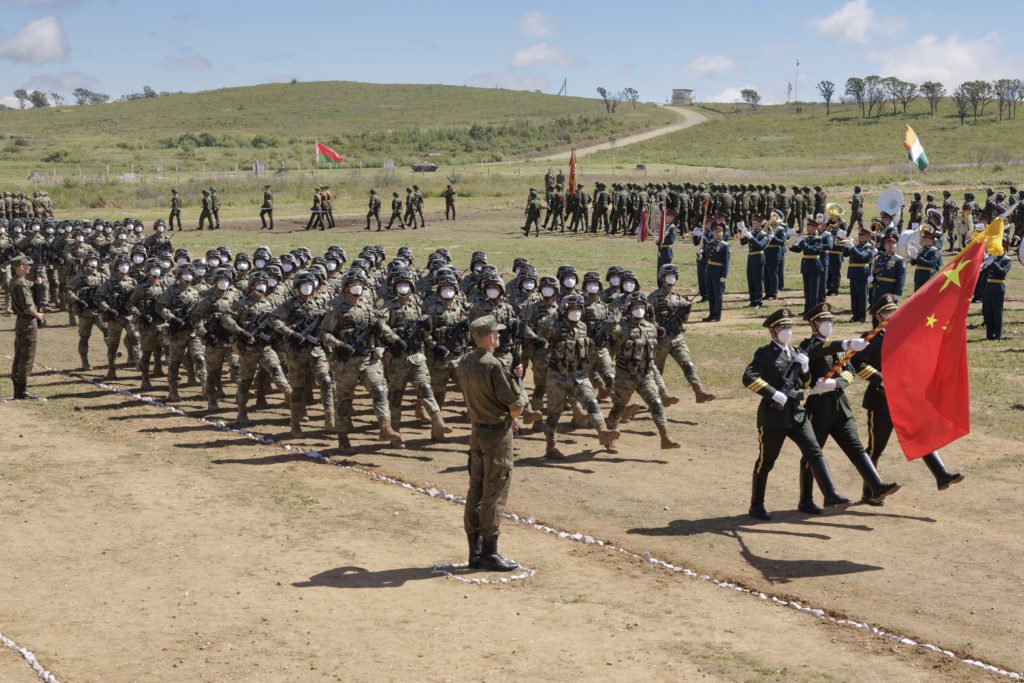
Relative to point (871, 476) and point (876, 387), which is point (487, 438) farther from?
point (876, 387)

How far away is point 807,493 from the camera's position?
39.8 feet

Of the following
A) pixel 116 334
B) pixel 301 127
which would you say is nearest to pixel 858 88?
pixel 301 127

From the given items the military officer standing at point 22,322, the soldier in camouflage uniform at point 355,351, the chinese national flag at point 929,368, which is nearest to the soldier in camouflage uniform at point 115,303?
Result: the military officer standing at point 22,322

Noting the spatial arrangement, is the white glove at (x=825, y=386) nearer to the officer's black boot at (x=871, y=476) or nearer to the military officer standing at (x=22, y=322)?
the officer's black boot at (x=871, y=476)

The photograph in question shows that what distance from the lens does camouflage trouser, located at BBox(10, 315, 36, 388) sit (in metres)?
18.2

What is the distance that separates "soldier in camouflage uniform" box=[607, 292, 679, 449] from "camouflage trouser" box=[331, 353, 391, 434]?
9.31 feet

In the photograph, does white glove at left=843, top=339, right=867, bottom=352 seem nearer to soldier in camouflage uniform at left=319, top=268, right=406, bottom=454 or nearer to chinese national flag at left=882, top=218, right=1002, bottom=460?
chinese national flag at left=882, top=218, right=1002, bottom=460

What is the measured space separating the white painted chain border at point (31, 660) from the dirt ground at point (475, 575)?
0.22 ft

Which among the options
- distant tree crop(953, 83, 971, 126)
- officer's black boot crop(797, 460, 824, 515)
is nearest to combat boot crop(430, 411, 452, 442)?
officer's black boot crop(797, 460, 824, 515)

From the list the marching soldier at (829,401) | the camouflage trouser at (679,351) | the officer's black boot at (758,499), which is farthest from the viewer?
the camouflage trouser at (679,351)

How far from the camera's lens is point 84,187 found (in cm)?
6219

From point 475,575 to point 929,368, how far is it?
4.68 metres

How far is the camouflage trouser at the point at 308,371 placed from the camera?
1522cm

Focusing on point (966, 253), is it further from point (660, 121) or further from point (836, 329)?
point (660, 121)
